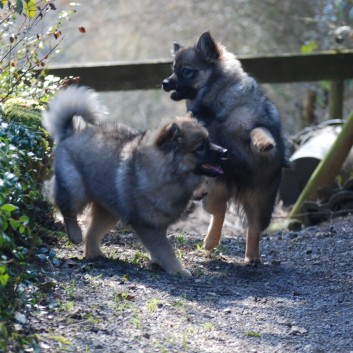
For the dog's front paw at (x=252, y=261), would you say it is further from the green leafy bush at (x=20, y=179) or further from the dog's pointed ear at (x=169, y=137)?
the green leafy bush at (x=20, y=179)

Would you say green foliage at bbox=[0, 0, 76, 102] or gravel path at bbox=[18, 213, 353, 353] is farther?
green foliage at bbox=[0, 0, 76, 102]

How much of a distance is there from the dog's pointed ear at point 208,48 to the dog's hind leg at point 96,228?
5.46ft

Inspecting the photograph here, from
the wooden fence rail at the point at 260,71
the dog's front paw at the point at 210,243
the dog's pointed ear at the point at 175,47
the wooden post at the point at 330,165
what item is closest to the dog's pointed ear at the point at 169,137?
the dog's front paw at the point at 210,243

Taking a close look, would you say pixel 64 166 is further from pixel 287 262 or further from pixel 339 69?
pixel 339 69

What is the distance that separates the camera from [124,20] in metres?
17.6

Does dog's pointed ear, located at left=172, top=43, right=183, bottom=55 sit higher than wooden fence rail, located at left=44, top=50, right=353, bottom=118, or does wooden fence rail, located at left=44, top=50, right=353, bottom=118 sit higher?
dog's pointed ear, located at left=172, top=43, right=183, bottom=55

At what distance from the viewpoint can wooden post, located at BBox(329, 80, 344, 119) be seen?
35.0ft

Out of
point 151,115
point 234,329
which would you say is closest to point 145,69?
point 234,329

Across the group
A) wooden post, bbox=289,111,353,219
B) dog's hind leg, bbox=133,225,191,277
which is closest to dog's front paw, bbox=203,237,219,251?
dog's hind leg, bbox=133,225,191,277

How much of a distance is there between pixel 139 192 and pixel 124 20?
40.3ft

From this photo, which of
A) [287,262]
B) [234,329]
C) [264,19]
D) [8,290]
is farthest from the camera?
[264,19]

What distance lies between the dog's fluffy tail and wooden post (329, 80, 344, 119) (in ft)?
16.5

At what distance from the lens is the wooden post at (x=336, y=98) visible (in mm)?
10656

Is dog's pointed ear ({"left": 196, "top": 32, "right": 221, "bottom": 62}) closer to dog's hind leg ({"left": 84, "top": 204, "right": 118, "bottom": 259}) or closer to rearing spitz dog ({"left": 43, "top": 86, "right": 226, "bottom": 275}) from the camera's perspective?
rearing spitz dog ({"left": 43, "top": 86, "right": 226, "bottom": 275})
